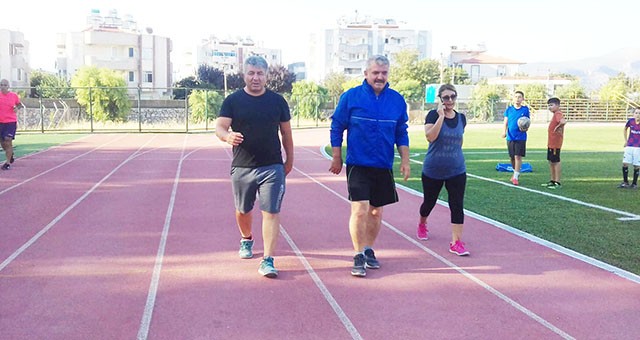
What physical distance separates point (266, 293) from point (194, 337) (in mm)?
1089

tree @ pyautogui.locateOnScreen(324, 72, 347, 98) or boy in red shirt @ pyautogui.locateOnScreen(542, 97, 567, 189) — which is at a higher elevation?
tree @ pyautogui.locateOnScreen(324, 72, 347, 98)

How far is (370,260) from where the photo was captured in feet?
20.8

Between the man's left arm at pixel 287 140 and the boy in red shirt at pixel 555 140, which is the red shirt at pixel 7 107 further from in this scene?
the boy in red shirt at pixel 555 140

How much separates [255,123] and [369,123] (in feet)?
3.44

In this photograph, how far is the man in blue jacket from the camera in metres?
6.00

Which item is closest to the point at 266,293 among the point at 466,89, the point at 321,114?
the point at 321,114

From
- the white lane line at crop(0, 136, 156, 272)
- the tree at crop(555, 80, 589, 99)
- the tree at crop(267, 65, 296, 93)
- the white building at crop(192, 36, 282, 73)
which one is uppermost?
the white building at crop(192, 36, 282, 73)

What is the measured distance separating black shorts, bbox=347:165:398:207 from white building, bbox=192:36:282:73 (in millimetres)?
128753

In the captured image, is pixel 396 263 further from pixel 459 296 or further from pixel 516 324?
pixel 516 324

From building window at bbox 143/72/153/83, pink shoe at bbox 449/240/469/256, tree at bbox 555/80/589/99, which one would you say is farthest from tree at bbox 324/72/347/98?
pink shoe at bbox 449/240/469/256

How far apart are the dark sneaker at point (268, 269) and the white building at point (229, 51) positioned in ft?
423

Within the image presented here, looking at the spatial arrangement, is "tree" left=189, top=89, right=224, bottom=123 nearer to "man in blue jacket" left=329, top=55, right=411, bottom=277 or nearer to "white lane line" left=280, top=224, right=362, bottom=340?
"white lane line" left=280, top=224, right=362, bottom=340

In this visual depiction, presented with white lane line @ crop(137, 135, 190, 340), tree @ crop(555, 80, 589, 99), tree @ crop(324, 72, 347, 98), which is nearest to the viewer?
white lane line @ crop(137, 135, 190, 340)

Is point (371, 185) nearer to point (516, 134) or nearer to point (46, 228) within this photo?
point (46, 228)
